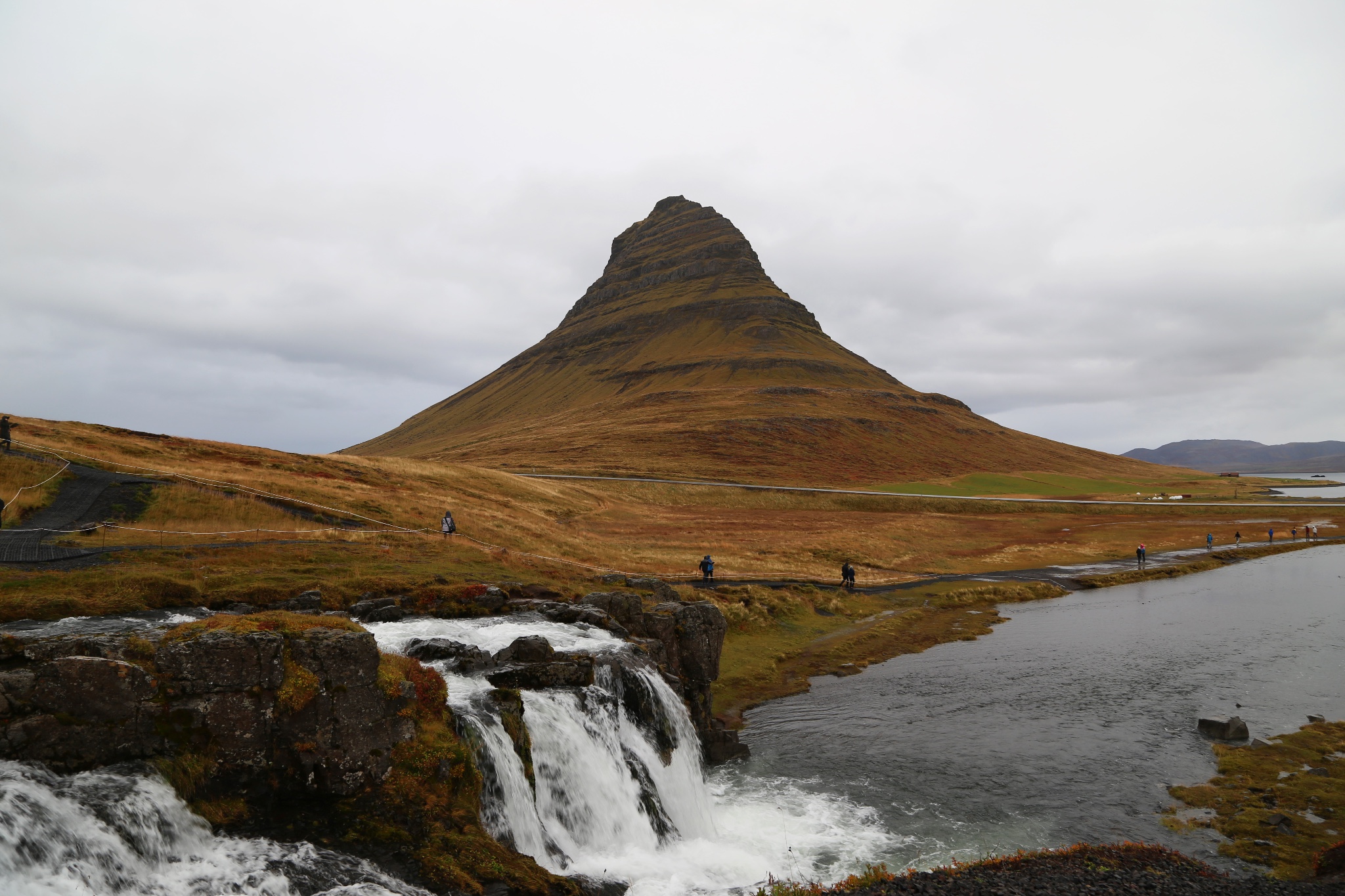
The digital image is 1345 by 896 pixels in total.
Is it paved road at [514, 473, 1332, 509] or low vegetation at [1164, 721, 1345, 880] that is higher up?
paved road at [514, 473, 1332, 509]

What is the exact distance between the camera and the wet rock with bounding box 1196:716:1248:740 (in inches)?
1171

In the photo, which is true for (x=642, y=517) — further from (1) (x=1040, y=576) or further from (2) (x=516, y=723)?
(2) (x=516, y=723)

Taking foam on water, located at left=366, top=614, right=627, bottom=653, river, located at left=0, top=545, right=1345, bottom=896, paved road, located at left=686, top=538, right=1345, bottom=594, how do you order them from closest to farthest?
river, located at left=0, top=545, right=1345, bottom=896
foam on water, located at left=366, top=614, right=627, bottom=653
paved road, located at left=686, top=538, right=1345, bottom=594

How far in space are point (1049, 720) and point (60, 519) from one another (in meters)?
51.9

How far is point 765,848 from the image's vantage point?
23031 millimetres

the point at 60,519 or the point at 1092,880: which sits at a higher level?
the point at 60,519

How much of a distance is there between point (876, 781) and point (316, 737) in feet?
67.5

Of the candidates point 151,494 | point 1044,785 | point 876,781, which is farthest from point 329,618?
point 151,494

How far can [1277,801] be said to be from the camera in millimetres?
24172

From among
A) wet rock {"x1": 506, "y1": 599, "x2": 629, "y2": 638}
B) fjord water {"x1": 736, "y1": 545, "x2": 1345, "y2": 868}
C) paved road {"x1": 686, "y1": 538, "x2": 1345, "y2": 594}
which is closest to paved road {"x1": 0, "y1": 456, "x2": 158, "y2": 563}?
wet rock {"x1": 506, "y1": 599, "x2": 629, "y2": 638}

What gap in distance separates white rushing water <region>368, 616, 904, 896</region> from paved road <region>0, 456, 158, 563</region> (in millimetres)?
15078

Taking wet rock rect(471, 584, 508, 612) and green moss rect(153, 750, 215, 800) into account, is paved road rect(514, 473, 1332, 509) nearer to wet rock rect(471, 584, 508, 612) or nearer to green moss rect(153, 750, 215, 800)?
wet rock rect(471, 584, 508, 612)

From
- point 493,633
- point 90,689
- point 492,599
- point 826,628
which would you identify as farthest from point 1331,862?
point 826,628

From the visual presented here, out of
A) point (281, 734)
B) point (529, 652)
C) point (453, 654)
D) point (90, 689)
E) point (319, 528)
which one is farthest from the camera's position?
point (319, 528)
